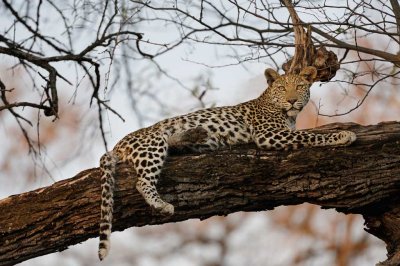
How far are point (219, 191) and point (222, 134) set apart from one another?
41.6 inches

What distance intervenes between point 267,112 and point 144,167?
6.69 feet

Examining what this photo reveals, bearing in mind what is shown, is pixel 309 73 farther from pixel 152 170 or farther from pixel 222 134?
pixel 152 170

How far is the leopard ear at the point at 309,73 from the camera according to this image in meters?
8.25

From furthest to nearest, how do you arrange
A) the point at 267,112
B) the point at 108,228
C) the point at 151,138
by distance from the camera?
the point at 267,112
the point at 151,138
the point at 108,228

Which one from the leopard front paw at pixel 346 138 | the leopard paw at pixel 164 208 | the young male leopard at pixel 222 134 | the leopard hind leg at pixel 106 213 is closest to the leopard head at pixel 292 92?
the young male leopard at pixel 222 134

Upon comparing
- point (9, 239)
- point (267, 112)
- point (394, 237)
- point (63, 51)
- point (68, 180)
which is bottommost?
point (394, 237)

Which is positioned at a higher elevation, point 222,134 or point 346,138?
point 222,134

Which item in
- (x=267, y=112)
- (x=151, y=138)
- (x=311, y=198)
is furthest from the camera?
(x=267, y=112)

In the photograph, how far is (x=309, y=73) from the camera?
8.30 meters

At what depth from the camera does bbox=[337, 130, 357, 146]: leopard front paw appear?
7.05m

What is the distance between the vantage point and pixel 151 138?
7.34 m

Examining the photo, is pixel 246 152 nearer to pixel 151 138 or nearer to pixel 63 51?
pixel 151 138

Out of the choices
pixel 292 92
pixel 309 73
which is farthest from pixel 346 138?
pixel 292 92

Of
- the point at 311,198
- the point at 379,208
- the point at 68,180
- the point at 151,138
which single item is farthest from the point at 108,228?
the point at 379,208
